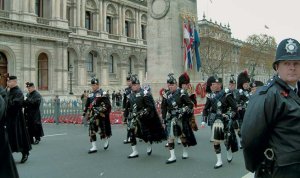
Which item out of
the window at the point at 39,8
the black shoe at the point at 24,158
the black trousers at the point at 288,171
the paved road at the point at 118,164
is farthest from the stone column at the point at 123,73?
the black trousers at the point at 288,171

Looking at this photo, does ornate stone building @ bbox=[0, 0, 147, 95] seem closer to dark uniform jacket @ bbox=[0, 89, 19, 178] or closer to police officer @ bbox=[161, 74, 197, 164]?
police officer @ bbox=[161, 74, 197, 164]

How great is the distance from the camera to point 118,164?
30.0ft

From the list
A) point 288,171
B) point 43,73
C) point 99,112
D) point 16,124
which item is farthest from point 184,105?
point 43,73

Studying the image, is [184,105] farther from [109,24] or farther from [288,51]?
[109,24]

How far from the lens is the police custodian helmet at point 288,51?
328cm

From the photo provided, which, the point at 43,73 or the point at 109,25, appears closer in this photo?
the point at 43,73

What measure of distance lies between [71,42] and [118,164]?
39566 mm

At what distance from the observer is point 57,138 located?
1459cm

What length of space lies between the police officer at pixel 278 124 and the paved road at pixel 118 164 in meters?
4.73

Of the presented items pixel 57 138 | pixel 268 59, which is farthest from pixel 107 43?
pixel 57 138

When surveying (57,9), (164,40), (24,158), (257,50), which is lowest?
(24,158)

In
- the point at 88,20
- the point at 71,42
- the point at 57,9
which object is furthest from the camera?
the point at 88,20

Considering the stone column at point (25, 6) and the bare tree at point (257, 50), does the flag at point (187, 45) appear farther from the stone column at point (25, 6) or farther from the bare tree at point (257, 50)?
the bare tree at point (257, 50)

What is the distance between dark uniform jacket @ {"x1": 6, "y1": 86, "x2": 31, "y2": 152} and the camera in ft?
29.9
